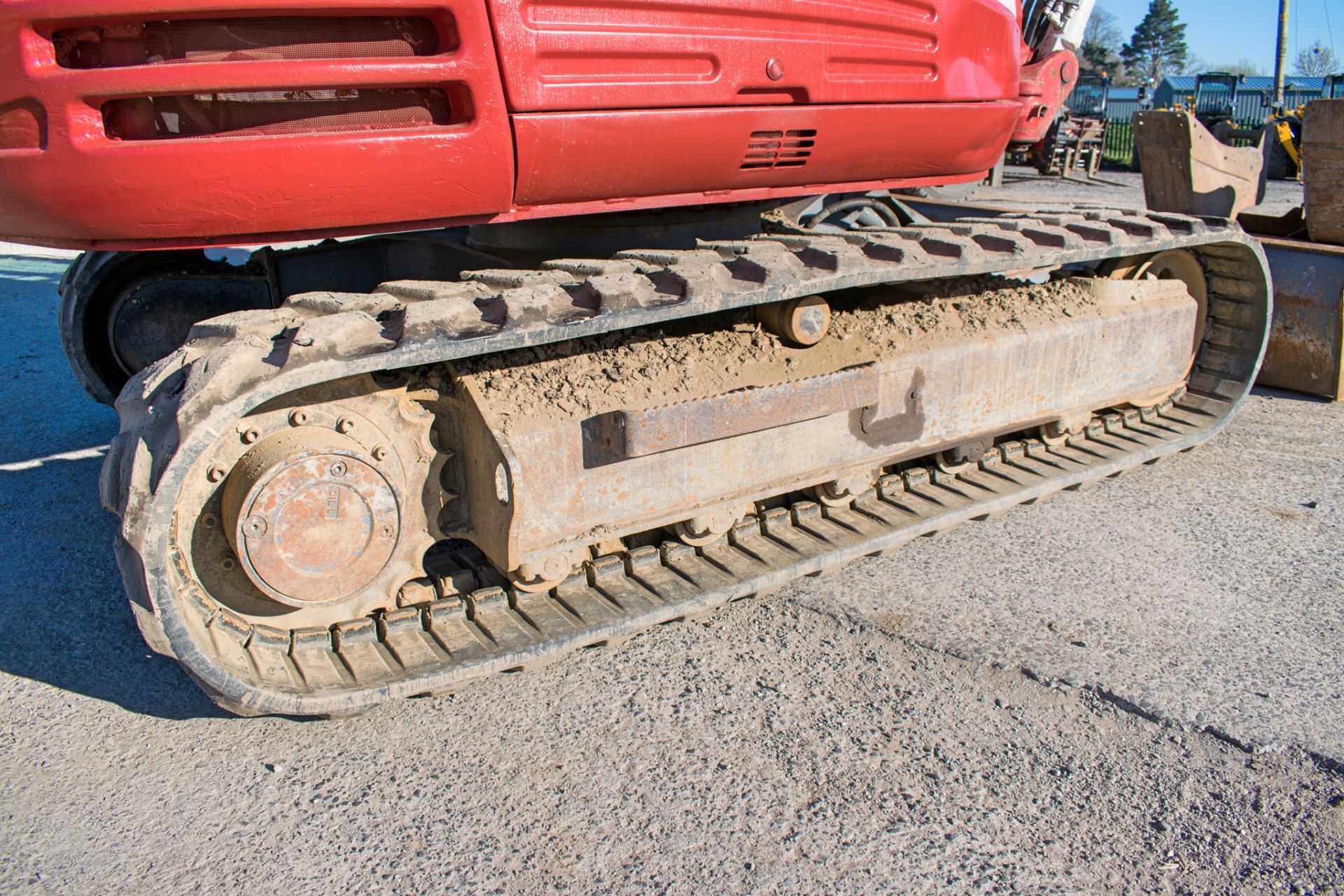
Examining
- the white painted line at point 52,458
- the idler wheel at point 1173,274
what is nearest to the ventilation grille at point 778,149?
the idler wheel at point 1173,274

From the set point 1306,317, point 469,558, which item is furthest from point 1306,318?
point 469,558

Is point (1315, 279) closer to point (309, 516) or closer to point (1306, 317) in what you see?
point (1306, 317)

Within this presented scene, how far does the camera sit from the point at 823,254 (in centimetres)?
292

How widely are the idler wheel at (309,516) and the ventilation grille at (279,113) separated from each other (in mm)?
706

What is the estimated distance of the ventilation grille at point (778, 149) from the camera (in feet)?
9.83

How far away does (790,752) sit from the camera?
248 cm

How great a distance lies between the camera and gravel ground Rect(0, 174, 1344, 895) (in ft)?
7.01

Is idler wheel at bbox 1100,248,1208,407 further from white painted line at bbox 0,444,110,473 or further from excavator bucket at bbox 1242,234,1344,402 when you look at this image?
white painted line at bbox 0,444,110,473

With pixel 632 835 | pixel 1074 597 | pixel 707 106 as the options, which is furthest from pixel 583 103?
pixel 1074 597

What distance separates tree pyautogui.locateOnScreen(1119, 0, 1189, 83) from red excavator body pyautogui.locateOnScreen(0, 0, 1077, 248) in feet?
332

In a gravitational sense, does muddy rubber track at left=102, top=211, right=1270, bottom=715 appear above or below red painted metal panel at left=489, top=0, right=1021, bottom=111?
below

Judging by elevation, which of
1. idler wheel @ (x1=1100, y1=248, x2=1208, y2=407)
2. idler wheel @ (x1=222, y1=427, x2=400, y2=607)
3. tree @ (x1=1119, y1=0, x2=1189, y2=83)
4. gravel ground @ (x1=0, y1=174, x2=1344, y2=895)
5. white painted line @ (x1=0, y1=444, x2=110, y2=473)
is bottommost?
gravel ground @ (x1=0, y1=174, x2=1344, y2=895)

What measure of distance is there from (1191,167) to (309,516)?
17.8ft

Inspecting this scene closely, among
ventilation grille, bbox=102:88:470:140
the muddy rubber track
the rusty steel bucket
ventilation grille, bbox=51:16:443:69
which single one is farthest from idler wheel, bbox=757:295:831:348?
the rusty steel bucket
